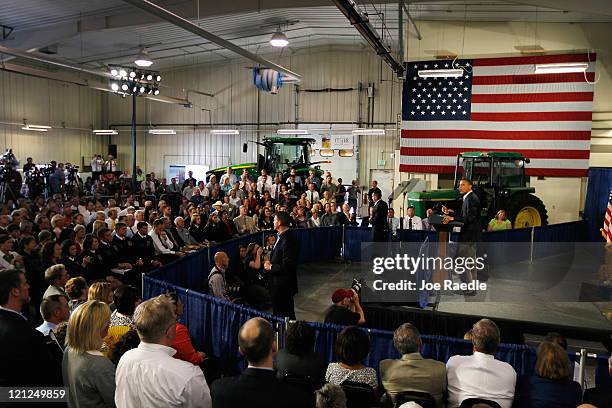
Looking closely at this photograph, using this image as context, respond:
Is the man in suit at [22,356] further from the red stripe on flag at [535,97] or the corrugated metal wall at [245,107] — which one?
the corrugated metal wall at [245,107]

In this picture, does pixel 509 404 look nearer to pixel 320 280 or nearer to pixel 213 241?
pixel 320 280

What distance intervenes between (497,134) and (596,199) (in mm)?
3355

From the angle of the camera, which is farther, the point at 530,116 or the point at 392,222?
the point at 530,116

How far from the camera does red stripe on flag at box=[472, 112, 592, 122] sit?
1442 centimetres

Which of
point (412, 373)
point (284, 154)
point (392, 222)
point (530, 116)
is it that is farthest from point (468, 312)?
point (284, 154)

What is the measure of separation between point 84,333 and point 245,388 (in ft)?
3.65

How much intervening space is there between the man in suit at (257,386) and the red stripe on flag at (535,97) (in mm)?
14598

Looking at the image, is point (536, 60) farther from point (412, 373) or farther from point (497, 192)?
point (412, 373)

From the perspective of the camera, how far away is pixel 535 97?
582 inches

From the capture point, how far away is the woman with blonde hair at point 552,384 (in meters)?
3.16

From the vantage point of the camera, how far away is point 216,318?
5492 millimetres

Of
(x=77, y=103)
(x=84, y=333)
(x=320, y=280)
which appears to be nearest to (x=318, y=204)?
(x=320, y=280)

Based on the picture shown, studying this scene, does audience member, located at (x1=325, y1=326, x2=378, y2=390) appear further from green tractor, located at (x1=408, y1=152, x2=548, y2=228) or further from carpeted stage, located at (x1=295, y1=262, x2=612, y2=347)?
green tractor, located at (x1=408, y1=152, x2=548, y2=228)

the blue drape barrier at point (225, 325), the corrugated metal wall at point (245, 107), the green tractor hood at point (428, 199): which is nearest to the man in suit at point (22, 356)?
the blue drape barrier at point (225, 325)
